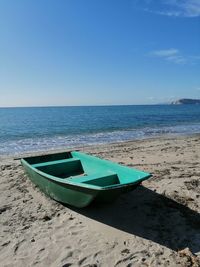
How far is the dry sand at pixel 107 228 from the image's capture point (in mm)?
4195

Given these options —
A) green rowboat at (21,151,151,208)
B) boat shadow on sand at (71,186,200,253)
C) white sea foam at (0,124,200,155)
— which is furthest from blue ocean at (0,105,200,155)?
boat shadow on sand at (71,186,200,253)

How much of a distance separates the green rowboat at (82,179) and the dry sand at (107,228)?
411 mm

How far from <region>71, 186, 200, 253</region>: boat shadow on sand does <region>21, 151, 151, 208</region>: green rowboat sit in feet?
1.52

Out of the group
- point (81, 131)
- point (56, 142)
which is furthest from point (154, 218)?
point (81, 131)

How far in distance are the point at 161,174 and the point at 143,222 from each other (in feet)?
11.2

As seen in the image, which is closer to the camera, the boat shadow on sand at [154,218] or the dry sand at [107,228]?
the dry sand at [107,228]

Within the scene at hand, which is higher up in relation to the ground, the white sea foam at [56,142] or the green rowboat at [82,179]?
the green rowboat at [82,179]

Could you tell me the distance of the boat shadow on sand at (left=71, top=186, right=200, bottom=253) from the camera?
15.5 ft

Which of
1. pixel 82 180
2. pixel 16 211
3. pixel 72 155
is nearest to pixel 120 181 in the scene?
pixel 82 180

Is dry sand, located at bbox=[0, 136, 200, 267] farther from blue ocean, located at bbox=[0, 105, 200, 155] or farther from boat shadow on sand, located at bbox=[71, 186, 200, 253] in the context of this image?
blue ocean, located at bbox=[0, 105, 200, 155]

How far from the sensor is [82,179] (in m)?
6.12

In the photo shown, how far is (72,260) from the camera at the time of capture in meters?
4.14

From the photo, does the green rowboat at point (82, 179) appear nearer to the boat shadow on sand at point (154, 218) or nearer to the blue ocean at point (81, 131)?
the boat shadow on sand at point (154, 218)

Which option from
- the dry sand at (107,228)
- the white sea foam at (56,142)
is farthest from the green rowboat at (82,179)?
the white sea foam at (56,142)
